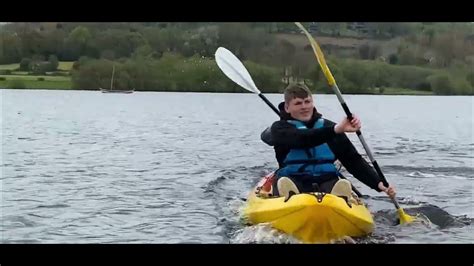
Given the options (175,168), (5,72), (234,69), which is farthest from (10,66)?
(234,69)

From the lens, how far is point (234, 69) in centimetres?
684

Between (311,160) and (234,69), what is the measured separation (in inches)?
63.5

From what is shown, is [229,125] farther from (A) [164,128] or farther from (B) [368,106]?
(B) [368,106]

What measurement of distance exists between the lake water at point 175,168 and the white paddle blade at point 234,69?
1.04 m

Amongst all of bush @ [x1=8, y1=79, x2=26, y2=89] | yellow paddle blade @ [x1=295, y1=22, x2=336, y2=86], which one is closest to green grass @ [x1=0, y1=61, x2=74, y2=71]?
bush @ [x1=8, y1=79, x2=26, y2=89]

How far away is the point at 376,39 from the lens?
26.9ft

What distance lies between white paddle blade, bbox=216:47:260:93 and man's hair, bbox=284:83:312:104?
4.11 feet

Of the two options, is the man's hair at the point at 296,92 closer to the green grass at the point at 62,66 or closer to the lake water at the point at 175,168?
the lake water at the point at 175,168

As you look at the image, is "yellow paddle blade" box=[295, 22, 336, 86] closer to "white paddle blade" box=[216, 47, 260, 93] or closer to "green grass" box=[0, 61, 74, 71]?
"white paddle blade" box=[216, 47, 260, 93]

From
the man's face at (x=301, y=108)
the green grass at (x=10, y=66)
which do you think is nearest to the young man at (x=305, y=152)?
the man's face at (x=301, y=108)

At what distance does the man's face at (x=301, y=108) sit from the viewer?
545cm

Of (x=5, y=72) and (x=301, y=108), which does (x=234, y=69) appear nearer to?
(x=301, y=108)

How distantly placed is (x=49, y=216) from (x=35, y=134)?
20.5 ft
